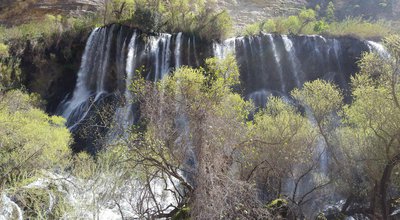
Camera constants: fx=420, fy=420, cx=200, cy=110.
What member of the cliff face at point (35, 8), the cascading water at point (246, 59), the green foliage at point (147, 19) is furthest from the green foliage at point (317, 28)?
the cliff face at point (35, 8)

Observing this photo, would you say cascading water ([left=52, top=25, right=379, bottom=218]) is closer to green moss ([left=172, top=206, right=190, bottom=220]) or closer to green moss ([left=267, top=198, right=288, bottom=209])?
green moss ([left=267, top=198, right=288, bottom=209])

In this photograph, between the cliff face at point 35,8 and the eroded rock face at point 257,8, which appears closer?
the cliff face at point 35,8

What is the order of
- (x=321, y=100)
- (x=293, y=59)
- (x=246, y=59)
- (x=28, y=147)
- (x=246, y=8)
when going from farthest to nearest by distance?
1. (x=246, y=8)
2. (x=293, y=59)
3. (x=246, y=59)
4. (x=28, y=147)
5. (x=321, y=100)

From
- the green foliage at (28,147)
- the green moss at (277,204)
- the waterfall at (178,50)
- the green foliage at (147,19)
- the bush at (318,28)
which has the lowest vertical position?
the green foliage at (28,147)

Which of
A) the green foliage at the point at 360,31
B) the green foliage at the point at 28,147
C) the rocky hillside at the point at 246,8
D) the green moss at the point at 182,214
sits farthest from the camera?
the rocky hillside at the point at 246,8

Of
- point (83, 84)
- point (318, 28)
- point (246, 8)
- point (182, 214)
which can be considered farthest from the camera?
point (246, 8)

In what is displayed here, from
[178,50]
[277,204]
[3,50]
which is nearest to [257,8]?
[178,50]

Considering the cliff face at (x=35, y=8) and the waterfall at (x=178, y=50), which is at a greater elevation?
the cliff face at (x=35, y=8)

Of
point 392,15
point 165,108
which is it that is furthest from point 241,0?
point 165,108

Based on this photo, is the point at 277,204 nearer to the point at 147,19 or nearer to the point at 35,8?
the point at 147,19

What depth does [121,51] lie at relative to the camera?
3086 cm

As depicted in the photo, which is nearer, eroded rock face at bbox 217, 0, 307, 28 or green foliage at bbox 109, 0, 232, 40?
green foliage at bbox 109, 0, 232, 40

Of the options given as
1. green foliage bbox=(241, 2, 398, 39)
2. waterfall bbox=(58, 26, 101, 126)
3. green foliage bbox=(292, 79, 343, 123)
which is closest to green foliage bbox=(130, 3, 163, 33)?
waterfall bbox=(58, 26, 101, 126)

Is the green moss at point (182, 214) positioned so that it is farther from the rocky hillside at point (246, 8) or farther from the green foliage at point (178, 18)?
the rocky hillside at point (246, 8)
